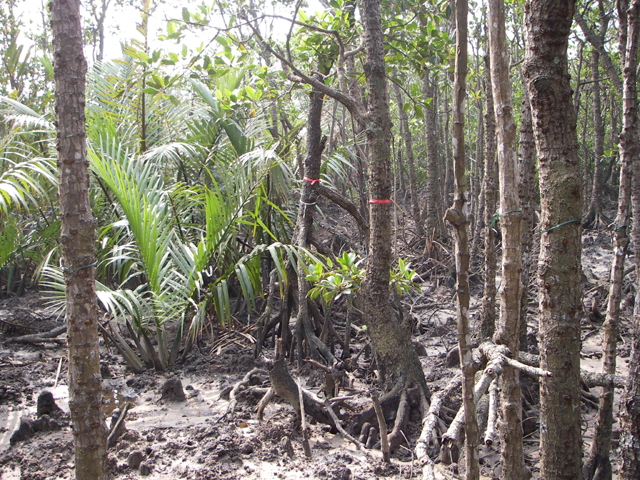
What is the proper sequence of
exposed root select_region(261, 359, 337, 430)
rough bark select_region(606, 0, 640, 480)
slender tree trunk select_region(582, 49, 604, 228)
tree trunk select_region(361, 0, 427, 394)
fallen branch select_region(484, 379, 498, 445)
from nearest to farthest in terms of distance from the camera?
fallen branch select_region(484, 379, 498, 445)
rough bark select_region(606, 0, 640, 480)
tree trunk select_region(361, 0, 427, 394)
exposed root select_region(261, 359, 337, 430)
slender tree trunk select_region(582, 49, 604, 228)

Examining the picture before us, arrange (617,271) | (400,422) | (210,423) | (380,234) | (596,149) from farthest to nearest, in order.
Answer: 1. (596,149)
2. (210,423)
3. (380,234)
4. (400,422)
5. (617,271)

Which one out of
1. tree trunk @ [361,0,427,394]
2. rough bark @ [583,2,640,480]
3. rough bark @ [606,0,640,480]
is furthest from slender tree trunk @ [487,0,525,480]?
tree trunk @ [361,0,427,394]

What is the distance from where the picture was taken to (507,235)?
1.88 metres

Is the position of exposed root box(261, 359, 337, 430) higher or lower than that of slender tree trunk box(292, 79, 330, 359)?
lower

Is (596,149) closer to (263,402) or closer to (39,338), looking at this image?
(263,402)

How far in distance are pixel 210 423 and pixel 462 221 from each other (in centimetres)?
252

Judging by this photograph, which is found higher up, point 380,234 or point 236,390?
point 380,234

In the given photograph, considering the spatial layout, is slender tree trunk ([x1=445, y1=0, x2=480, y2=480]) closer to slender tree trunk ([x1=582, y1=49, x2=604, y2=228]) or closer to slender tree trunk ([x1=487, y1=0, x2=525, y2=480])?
slender tree trunk ([x1=487, y1=0, x2=525, y2=480])

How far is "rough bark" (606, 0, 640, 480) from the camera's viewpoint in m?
1.92

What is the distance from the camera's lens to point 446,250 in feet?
25.2

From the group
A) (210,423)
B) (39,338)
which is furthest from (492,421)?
(39,338)

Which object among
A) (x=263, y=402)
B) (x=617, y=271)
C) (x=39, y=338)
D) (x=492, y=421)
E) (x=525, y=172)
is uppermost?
(x=525, y=172)

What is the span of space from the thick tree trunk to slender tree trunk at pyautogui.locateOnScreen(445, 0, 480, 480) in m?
0.26

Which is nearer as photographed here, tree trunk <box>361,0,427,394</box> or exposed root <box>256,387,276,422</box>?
tree trunk <box>361,0,427,394</box>
